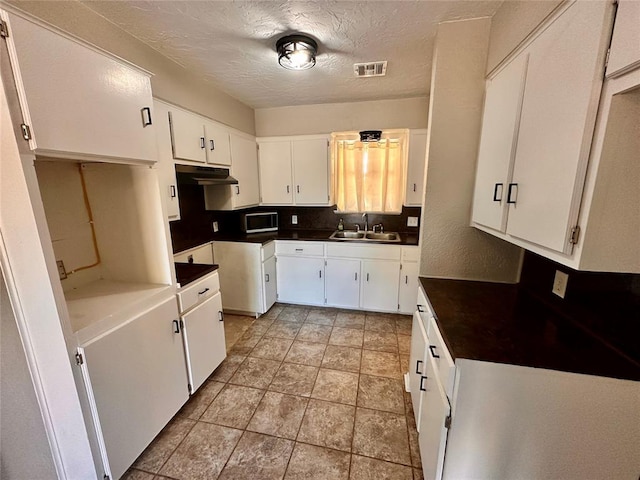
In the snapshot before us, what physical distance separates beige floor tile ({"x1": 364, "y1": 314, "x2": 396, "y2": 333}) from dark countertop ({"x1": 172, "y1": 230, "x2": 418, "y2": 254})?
0.91 metres

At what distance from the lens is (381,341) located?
103 inches

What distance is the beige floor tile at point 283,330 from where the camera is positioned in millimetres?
2727

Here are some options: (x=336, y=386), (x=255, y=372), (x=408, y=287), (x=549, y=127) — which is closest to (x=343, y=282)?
(x=408, y=287)

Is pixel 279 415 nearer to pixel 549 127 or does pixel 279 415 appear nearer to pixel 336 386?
pixel 336 386

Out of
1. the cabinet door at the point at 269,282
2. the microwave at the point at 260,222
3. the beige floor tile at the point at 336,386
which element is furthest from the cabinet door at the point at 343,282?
the beige floor tile at the point at 336,386

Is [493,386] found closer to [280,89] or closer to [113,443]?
[113,443]

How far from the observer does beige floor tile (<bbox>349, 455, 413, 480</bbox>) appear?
4.53ft

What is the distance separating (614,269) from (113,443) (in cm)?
221

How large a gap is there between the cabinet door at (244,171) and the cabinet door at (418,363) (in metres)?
2.24

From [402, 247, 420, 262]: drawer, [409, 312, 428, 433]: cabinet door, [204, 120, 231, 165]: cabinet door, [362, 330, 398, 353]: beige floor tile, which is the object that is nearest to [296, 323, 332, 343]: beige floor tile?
[362, 330, 398, 353]: beige floor tile

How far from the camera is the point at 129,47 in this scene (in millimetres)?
1700

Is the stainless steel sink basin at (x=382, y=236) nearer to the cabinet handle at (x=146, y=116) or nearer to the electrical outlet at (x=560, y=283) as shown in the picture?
the electrical outlet at (x=560, y=283)

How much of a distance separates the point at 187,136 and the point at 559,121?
2388 millimetres

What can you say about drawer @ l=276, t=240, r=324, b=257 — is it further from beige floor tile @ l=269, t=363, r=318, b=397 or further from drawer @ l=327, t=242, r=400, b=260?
beige floor tile @ l=269, t=363, r=318, b=397
